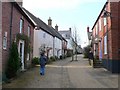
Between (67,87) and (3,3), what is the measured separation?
7.06 meters

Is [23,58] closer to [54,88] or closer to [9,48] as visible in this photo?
[9,48]

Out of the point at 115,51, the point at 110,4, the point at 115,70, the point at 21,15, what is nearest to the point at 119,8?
the point at 110,4

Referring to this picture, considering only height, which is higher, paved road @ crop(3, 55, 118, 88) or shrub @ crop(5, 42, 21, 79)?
shrub @ crop(5, 42, 21, 79)

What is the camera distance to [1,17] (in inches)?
590

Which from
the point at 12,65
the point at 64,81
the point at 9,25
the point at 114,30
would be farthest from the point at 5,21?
the point at 114,30

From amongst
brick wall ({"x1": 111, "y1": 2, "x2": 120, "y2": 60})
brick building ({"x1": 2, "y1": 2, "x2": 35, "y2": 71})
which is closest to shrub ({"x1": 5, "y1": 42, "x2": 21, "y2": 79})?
brick building ({"x1": 2, "y1": 2, "x2": 35, "y2": 71})

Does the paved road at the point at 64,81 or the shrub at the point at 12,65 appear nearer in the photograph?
the paved road at the point at 64,81

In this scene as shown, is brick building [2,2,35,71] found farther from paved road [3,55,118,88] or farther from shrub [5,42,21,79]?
paved road [3,55,118,88]

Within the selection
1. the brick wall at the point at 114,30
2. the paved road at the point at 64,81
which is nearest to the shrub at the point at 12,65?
the paved road at the point at 64,81

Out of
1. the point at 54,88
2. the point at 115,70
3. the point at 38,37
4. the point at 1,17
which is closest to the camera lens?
the point at 54,88

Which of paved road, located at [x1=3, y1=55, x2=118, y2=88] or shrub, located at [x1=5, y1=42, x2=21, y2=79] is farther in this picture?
shrub, located at [x1=5, y1=42, x2=21, y2=79]

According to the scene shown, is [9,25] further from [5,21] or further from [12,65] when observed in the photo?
[12,65]

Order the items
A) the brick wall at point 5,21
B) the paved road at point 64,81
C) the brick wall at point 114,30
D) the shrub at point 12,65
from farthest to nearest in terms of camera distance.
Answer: the brick wall at point 114,30, the shrub at point 12,65, the brick wall at point 5,21, the paved road at point 64,81

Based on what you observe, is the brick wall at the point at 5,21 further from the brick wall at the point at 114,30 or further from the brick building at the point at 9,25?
the brick wall at the point at 114,30
